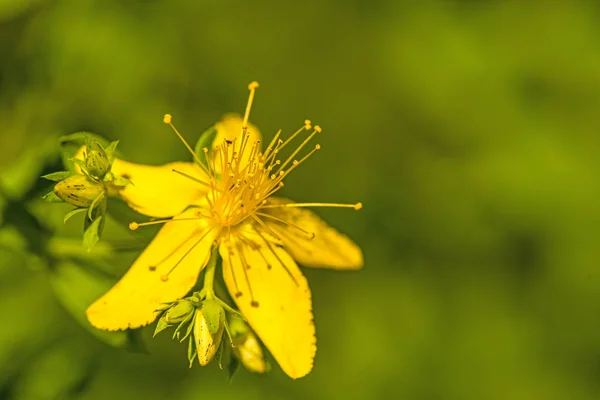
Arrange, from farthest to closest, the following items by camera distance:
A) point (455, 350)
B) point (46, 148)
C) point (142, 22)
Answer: point (455, 350)
point (142, 22)
point (46, 148)

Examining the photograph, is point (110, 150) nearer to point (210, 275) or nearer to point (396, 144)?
point (210, 275)

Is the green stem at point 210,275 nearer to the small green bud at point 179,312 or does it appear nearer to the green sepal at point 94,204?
the small green bud at point 179,312

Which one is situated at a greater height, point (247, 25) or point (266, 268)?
point (247, 25)

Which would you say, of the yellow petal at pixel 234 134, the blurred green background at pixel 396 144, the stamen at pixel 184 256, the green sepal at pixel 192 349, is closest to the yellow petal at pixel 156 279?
the stamen at pixel 184 256

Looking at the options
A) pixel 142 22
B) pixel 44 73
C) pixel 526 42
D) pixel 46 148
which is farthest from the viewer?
pixel 526 42

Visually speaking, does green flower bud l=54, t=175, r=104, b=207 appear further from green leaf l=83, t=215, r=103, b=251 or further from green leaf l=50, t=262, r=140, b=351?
green leaf l=50, t=262, r=140, b=351

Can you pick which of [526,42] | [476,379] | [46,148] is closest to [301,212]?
[46,148]

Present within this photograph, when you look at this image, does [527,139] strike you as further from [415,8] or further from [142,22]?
[142,22]

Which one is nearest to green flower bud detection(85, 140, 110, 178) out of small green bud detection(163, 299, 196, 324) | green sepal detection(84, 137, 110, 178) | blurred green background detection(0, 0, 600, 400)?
green sepal detection(84, 137, 110, 178)
